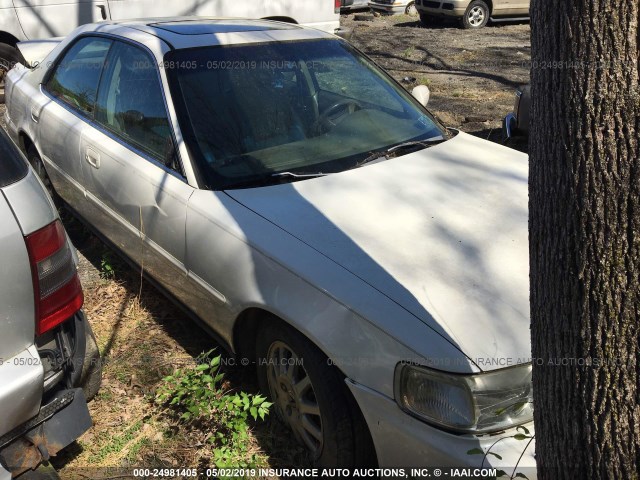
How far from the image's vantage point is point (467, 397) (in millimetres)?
2168

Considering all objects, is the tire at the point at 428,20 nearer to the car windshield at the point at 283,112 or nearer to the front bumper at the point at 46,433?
the car windshield at the point at 283,112

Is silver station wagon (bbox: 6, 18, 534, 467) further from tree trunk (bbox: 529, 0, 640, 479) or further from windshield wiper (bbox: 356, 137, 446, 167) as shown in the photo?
tree trunk (bbox: 529, 0, 640, 479)

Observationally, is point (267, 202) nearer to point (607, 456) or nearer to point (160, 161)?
point (160, 161)

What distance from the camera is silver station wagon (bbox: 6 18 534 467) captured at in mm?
2240

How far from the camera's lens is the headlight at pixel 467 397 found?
2.17m

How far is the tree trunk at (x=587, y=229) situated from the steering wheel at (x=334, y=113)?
200 centimetres

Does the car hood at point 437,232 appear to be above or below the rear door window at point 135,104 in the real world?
below

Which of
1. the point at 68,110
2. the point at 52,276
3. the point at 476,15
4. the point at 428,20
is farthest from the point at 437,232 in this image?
the point at 428,20

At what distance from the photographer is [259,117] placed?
134 inches

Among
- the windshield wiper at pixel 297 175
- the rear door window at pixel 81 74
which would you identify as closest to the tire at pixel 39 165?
the rear door window at pixel 81 74

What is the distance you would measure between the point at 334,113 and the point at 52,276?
70.4 inches

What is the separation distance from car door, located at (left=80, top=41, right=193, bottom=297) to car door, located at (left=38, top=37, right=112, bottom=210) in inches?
5.8

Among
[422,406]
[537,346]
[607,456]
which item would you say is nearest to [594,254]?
[537,346]

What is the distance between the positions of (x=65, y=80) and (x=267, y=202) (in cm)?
229
